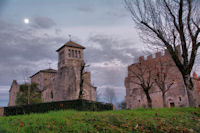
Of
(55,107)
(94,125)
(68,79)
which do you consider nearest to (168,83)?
(68,79)

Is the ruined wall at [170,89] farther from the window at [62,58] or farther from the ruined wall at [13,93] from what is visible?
the ruined wall at [13,93]

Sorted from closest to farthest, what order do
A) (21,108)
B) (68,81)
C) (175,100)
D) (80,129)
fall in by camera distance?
(80,129) < (21,108) < (175,100) < (68,81)

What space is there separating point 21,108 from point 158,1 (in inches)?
404

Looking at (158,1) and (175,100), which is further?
(175,100)

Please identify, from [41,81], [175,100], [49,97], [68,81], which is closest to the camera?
[175,100]

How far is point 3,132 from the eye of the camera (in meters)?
5.06

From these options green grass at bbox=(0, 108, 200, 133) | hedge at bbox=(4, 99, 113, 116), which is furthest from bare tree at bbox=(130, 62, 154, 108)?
green grass at bbox=(0, 108, 200, 133)

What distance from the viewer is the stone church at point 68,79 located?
3647 cm

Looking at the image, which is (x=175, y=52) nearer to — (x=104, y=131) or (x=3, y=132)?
(x=104, y=131)

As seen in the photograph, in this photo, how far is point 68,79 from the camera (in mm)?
36938

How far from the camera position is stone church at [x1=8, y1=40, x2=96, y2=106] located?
120ft

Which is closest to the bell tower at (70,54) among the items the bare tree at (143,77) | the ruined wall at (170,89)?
the ruined wall at (170,89)

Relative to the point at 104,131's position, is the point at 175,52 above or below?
above

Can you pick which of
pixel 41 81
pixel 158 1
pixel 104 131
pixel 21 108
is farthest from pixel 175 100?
pixel 41 81
